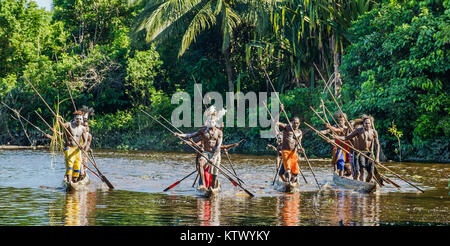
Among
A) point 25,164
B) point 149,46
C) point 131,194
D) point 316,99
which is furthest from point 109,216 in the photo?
point 149,46

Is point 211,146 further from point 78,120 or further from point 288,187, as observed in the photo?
point 78,120

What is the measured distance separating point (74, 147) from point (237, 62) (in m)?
24.1

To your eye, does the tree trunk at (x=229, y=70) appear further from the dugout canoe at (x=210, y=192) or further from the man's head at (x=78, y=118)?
the dugout canoe at (x=210, y=192)

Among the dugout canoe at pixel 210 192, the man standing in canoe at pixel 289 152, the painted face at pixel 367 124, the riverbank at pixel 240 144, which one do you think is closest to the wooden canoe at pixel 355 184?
the painted face at pixel 367 124

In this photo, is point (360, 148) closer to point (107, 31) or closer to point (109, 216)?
point (109, 216)

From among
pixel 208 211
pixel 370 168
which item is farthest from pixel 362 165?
pixel 208 211

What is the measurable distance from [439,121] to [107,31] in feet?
89.7

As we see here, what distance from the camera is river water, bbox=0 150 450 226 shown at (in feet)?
38.6

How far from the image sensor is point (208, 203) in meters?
14.1

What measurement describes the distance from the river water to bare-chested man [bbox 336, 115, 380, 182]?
2.15ft

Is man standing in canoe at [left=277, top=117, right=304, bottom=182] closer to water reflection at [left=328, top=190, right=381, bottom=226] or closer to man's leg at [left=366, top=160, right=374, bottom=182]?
water reflection at [left=328, top=190, right=381, bottom=226]

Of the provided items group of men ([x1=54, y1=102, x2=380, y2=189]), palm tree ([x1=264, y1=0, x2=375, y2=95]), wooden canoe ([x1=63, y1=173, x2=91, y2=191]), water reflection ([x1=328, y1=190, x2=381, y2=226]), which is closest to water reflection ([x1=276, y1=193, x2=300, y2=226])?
water reflection ([x1=328, y1=190, x2=381, y2=226])

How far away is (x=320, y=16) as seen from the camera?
32.8 metres
